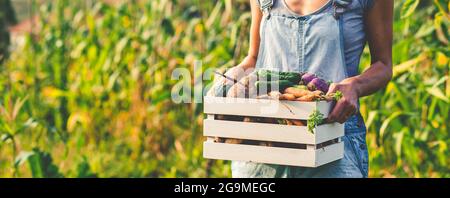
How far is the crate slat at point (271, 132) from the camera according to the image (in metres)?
1.94

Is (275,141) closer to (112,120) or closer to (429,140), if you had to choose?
(429,140)

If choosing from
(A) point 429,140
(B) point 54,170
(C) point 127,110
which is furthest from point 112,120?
(A) point 429,140

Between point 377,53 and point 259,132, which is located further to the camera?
point 377,53

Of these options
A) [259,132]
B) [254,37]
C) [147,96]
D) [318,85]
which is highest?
[254,37]

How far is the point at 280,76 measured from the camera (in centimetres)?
200

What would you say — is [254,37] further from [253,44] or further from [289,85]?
[289,85]

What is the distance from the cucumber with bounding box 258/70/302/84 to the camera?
1983 mm

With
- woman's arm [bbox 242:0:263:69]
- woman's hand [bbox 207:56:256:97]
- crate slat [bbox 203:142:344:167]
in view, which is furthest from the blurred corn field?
crate slat [bbox 203:142:344:167]

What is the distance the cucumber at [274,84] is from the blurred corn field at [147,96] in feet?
5.64

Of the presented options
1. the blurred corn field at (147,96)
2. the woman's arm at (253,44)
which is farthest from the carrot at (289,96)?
the blurred corn field at (147,96)

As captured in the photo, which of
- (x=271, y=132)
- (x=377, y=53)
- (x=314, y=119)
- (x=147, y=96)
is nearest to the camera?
(x=314, y=119)

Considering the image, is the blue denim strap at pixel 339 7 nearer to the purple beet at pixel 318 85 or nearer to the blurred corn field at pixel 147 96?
the purple beet at pixel 318 85

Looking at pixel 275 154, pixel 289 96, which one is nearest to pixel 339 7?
pixel 289 96

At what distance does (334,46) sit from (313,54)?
6 centimetres
